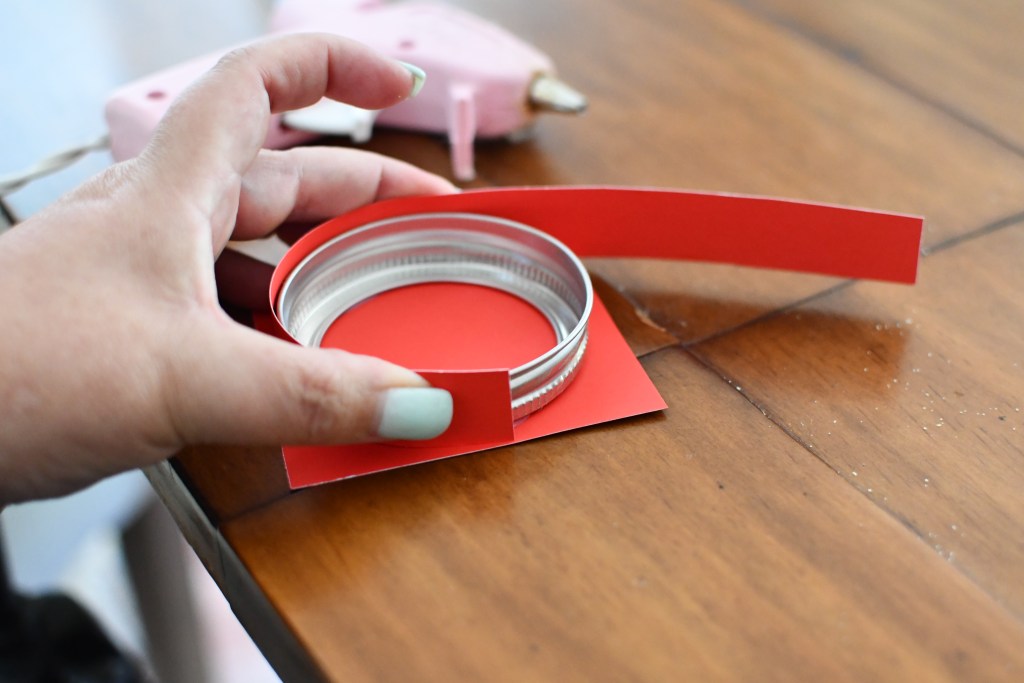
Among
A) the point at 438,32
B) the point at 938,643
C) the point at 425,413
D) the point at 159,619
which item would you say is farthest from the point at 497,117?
the point at 159,619

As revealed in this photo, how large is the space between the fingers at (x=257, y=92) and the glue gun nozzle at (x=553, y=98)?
0.57ft

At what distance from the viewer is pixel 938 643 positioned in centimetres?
41

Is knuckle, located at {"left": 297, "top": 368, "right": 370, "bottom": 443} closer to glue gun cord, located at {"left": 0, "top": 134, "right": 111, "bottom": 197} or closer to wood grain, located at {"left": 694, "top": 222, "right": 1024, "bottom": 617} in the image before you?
wood grain, located at {"left": 694, "top": 222, "right": 1024, "bottom": 617}

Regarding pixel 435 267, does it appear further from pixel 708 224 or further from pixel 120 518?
pixel 120 518

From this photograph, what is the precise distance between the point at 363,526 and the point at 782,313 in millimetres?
284

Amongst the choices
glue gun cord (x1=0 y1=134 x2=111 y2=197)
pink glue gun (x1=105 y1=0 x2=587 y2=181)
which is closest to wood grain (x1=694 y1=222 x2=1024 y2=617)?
pink glue gun (x1=105 y1=0 x2=587 y2=181)

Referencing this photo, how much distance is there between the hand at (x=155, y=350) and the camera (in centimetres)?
42

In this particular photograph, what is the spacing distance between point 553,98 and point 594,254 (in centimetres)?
15

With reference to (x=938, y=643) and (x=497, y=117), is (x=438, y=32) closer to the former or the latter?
(x=497, y=117)

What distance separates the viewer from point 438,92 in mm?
716

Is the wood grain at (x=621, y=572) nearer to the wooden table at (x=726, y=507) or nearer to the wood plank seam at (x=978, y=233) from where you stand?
the wooden table at (x=726, y=507)

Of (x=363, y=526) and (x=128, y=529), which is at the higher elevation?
(x=363, y=526)

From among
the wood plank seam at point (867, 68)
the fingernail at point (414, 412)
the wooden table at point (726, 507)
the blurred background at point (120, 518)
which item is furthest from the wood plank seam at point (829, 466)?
the blurred background at point (120, 518)

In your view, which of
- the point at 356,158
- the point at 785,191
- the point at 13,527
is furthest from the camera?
the point at 13,527
